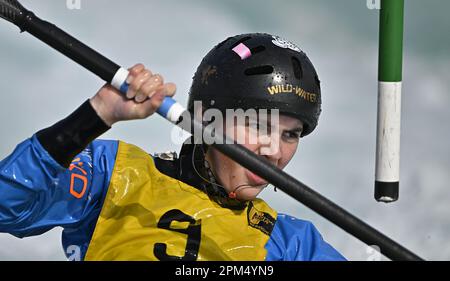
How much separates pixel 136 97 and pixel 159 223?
25.3 inches

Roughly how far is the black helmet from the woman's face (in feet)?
0.26

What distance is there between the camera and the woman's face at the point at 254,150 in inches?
139

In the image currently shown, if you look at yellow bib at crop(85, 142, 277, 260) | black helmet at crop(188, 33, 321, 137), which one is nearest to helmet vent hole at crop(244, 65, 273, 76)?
black helmet at crop(188, 33, 321, 137)

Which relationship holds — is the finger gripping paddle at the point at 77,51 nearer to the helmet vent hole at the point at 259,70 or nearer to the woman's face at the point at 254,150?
the woman's face at the point at 254,150

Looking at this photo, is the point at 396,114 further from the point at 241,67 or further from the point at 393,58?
the point at 241,67

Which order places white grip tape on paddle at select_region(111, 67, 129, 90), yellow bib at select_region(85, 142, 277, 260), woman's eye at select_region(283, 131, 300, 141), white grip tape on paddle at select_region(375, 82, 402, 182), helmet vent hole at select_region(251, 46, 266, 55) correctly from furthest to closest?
white grip tape on paddle at select_region(375, 82, 402, 182)
helmet vent hole at select_region(251, 46, 266, 55)
woman's eye at select_region(283, 131, 300, 141)
yellow bib at select_region(85, 142, 277, 260)
white grip tape on paddle at select_region(111, 67, 129, 90)

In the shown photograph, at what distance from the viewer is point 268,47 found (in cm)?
375

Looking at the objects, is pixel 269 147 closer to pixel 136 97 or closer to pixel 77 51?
pixel 136 97

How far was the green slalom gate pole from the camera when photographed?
155 inches

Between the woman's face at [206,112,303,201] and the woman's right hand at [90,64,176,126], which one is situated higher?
the woman's right hand at [90,64,176,126]

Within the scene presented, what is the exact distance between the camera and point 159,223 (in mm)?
3518

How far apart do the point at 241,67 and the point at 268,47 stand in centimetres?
15

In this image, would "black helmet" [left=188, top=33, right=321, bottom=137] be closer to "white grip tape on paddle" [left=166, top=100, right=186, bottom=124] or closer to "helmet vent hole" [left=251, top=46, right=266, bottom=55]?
"helmet vent hole" [left=251, top=46, right=266, bottom=55]
